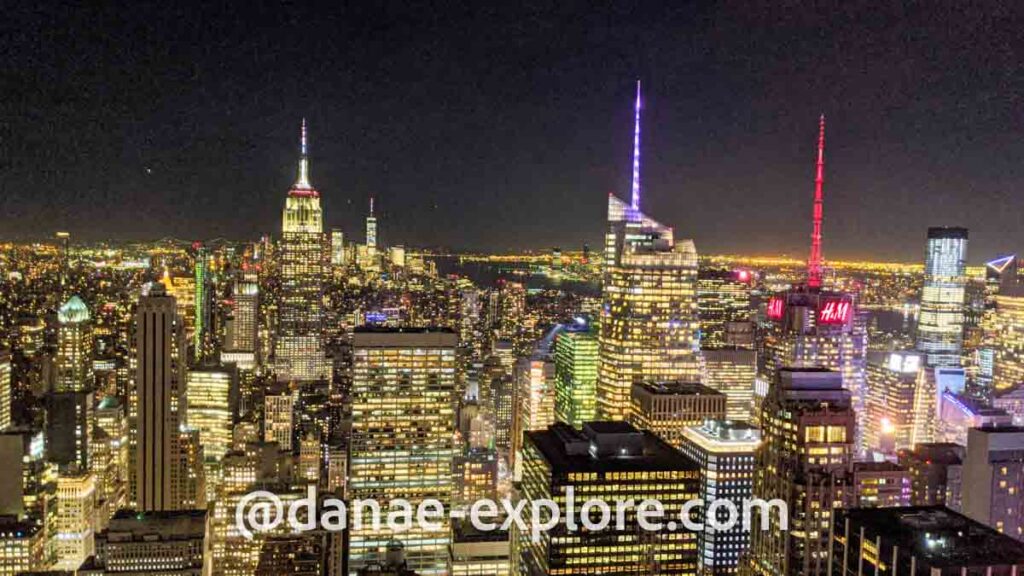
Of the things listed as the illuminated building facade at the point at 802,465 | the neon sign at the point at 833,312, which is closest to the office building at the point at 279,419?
the neon sign at the point at 833,312

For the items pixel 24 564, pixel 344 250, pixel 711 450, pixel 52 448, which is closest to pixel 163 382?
pixel 52 448

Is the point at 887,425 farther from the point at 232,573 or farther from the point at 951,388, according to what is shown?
the point at 232,573

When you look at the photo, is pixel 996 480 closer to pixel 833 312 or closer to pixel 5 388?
pixel 833 312

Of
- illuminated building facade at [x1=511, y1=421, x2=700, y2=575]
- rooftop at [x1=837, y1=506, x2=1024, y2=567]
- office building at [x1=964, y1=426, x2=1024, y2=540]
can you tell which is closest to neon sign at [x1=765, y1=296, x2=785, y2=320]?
office building at [x1=964, y1=426, x2=1024, y2=540]

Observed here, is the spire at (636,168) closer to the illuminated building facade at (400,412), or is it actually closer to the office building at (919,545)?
the illuminated building facade at (400,412)

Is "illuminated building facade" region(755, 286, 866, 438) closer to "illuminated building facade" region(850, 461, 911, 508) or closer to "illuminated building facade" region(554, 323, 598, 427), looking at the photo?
"illuminated building facade" region(554, 323, 598, 427)

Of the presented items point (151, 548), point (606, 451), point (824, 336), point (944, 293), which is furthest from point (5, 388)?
point (944, 293)
